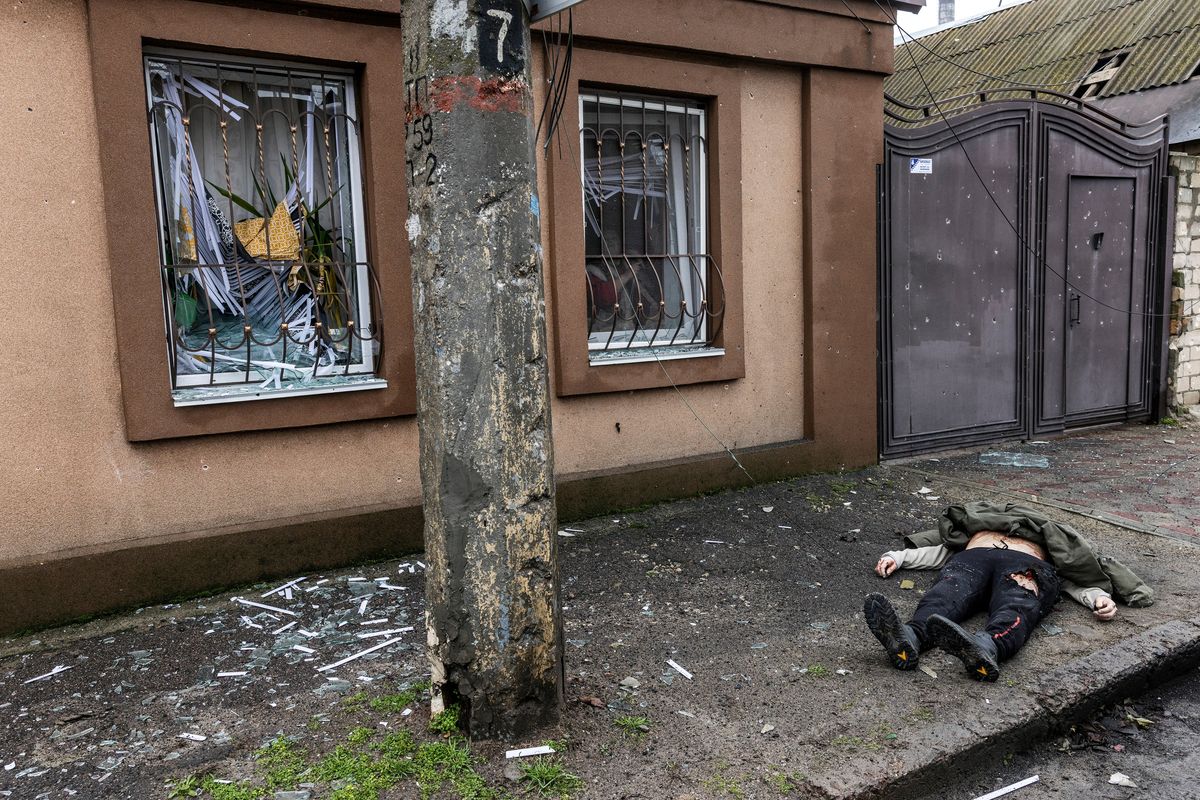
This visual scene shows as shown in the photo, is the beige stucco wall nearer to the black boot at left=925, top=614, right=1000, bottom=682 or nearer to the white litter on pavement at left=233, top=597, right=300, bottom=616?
the white litter on pavement at left=233, top=597, right=300, bottom=616

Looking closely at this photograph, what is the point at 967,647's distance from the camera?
3.30m

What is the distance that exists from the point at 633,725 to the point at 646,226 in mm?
3742

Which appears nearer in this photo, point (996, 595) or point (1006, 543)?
point (996, 595)

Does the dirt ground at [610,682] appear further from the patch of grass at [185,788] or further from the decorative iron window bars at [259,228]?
the decorative iron window bars at [259,228]

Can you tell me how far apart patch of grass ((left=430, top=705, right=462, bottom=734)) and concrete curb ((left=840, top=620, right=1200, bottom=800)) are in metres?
1.18

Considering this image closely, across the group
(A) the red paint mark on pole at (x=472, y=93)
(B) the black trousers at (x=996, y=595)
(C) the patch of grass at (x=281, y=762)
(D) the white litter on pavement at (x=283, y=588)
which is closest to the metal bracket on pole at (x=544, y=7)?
(A) the red paint mark on pole at (x=472, y=93)

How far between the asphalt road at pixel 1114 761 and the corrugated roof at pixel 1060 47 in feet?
29.2

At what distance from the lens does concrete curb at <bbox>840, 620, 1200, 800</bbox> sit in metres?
2.80

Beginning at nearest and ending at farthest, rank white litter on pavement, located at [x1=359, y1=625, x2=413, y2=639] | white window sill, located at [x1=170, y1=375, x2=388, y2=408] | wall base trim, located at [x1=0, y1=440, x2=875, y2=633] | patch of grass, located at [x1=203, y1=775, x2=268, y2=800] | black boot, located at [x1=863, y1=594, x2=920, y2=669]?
patch of grass, located at [x1=203, y1=775, x2=268, y2=800] → black boot, located at [x1=863, y1=594, x2=920, y2=669] → white litter on pavement, located at [x1=359, y1=625, x2=413, y2=639] → wall base trim, located at [x1=0, y1=440, x2=875, y2=633] → white window sill, located at [x1=170, y1=375, x2=388, y2=408]

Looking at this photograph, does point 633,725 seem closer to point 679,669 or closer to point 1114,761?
point 679,669

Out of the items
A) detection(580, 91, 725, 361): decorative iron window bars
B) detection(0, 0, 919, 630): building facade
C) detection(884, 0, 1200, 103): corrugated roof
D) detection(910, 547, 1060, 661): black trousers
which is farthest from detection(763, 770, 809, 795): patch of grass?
detection(884, 0, 1200, 103): corrugated roof

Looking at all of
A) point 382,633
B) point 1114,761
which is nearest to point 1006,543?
Answer: point 1114,761

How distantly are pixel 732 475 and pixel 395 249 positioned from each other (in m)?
2.77

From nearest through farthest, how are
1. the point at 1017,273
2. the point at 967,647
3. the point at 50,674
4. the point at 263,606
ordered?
1. the point at 967,647
2. the point at 50,674
3. the point at 263,606
4. the point at 1017,273
